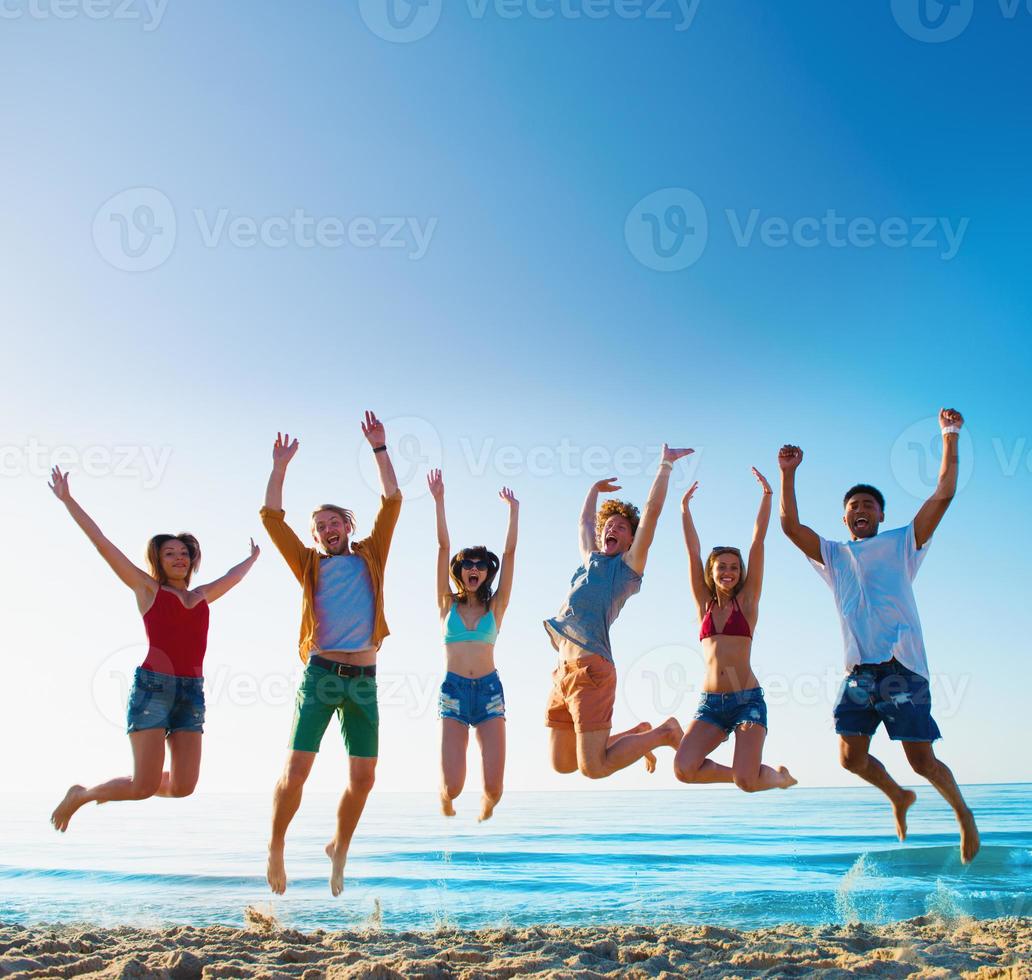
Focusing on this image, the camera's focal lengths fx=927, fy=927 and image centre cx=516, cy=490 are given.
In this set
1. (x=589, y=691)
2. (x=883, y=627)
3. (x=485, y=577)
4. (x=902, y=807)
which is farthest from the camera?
(x=485, y=577)

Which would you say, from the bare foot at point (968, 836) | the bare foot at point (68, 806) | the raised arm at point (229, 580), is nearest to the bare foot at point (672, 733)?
the bare foot at point (968, 836)

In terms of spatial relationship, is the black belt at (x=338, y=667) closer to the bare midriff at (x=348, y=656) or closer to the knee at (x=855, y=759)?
the bare midriff at (x=348, y=656)

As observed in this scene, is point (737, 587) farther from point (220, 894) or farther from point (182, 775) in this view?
point (220, 894)

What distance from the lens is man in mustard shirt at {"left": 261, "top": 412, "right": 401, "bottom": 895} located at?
6.83 m

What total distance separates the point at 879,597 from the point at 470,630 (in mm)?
3190

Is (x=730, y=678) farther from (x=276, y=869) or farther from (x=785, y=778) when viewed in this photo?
(x=276, y=869)

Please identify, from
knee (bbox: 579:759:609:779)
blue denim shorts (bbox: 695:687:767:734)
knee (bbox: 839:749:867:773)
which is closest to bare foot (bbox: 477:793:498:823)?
knee (bbox: 579:759:609:779)

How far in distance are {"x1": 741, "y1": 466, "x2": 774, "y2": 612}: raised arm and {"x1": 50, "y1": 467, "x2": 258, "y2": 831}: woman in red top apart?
14.1 feet

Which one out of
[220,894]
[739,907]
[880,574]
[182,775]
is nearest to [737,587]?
[880,574]

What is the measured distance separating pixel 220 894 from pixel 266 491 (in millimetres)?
8116

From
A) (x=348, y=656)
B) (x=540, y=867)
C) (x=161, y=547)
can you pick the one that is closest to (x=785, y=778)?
(x=348, y=656)

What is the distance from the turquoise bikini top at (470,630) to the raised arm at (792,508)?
2489 millimetres

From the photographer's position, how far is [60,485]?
731 centimetres

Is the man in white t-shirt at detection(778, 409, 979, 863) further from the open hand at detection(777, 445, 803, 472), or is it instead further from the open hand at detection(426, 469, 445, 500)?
the open hand at detection(426, 469, 445, 500)
